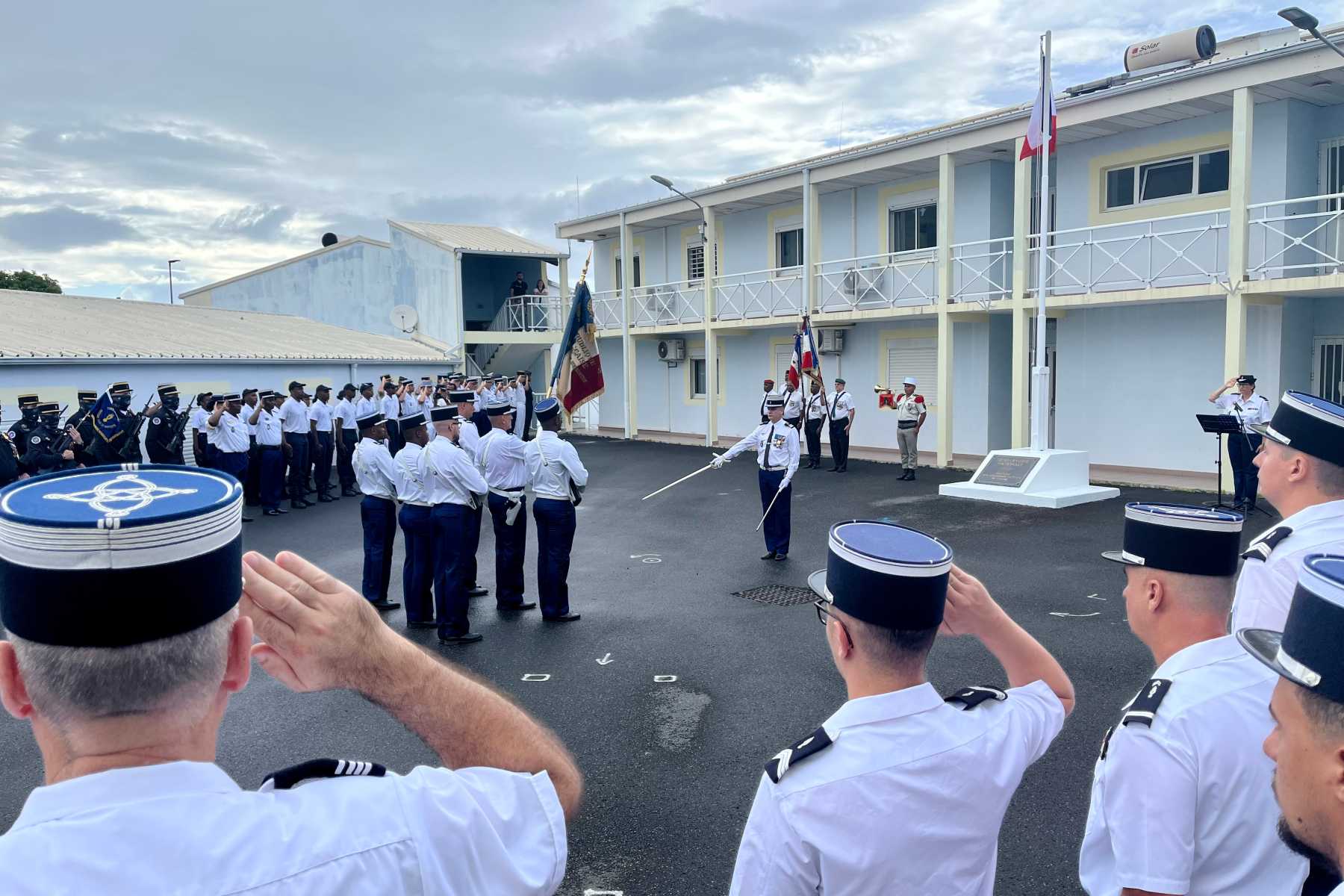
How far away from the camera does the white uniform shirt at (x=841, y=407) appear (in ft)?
61.9

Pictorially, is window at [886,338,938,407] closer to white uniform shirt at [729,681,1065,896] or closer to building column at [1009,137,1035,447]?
building column at [1009,137,1035,447]

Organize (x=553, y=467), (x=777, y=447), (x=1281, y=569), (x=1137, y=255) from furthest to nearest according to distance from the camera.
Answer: (x=1137, y=255)
(x=777, y=447)
(x=553, y=467)
(x=1281, y=569)

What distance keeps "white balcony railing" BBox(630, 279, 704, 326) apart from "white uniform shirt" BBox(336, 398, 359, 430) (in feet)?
31.5

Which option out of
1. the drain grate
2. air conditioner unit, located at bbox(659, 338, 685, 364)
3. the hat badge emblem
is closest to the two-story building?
air conditioner unit, located at bbox(659, 338, 685, 364)

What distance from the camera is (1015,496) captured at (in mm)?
14109

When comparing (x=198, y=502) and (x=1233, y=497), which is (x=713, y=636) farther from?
(x=1233, y=497)

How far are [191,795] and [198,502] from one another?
42 cm

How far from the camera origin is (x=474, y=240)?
31578mm

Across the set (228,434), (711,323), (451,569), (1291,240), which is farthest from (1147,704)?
(711,323)

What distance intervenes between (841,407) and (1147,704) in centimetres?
1694

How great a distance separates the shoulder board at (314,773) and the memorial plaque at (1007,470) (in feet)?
45.9

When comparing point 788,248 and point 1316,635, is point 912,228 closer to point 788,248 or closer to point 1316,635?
point 788,248

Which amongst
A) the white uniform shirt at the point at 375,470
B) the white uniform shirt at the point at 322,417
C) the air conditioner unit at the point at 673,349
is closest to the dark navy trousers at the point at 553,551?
the white uniform shirt at the point at 375,470

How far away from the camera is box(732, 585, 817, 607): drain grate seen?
9.02 metres
